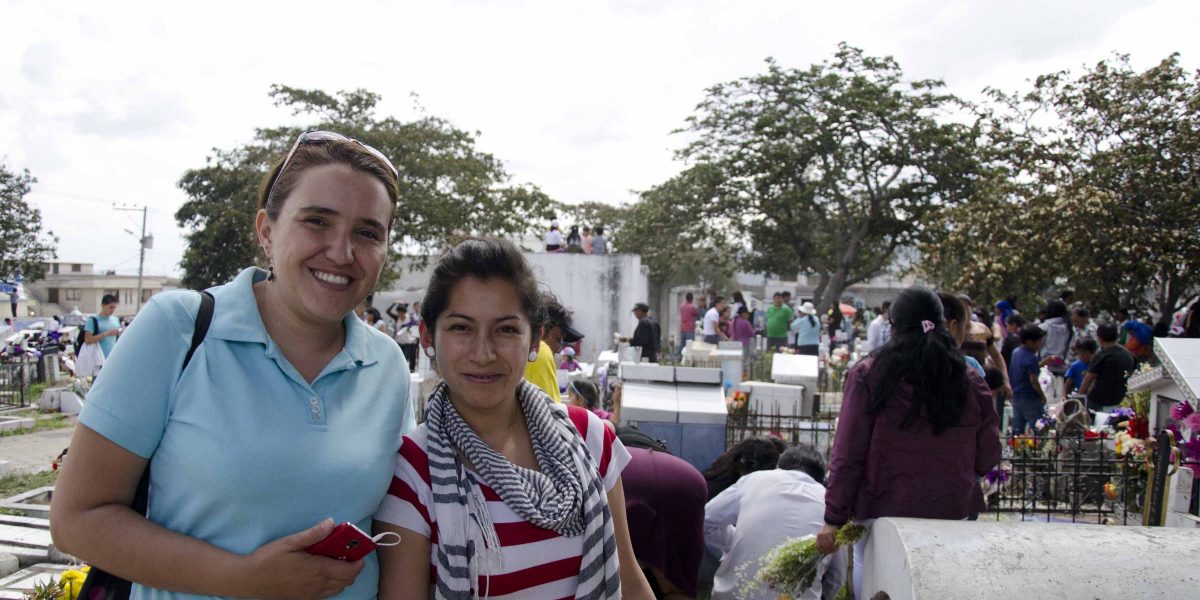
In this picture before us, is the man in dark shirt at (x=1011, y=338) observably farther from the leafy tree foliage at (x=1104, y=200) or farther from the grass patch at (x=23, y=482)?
the grass patch at (x=23, y=482)

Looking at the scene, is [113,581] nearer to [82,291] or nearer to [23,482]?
[23,482]

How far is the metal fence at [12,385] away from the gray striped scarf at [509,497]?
13.9m

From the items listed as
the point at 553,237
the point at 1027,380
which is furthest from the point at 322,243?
the point at 553,237

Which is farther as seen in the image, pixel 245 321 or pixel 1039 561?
pixel 1039 561

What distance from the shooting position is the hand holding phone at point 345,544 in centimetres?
167

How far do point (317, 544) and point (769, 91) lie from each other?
26145mm

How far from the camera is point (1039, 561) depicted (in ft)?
7.27

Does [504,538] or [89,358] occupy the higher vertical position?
[504,538]

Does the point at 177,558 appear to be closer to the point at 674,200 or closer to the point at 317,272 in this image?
the point at 317,272

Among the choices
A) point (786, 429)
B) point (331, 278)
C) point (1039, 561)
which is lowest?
point (786, 429)

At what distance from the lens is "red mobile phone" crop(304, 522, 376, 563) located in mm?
1667

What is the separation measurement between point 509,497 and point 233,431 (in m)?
0.59

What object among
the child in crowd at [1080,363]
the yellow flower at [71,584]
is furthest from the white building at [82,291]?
the yellow flower at [71,584]

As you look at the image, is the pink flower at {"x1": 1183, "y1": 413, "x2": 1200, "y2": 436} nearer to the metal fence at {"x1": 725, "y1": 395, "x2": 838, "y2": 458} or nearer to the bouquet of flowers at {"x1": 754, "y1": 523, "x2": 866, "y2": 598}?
the bouquet of flowers at {"x1": 754, "y1": 523, "x2": 866, "y2": 598}
